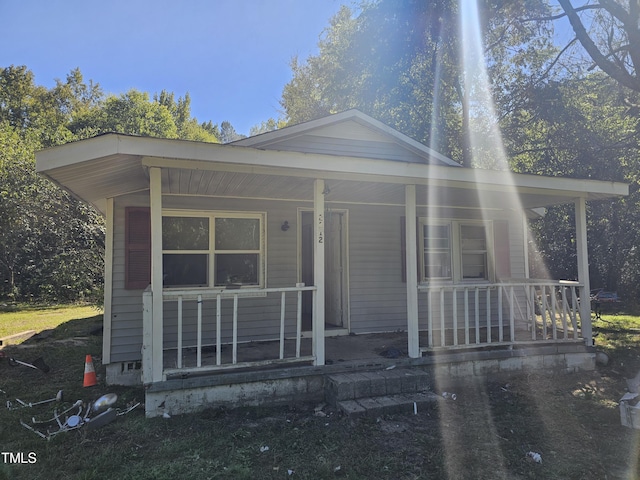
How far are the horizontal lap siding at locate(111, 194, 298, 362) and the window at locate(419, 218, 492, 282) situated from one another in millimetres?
2319

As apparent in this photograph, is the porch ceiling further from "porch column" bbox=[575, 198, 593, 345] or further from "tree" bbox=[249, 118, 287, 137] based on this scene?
"tree" bbox=[249, 118, 287, 137]

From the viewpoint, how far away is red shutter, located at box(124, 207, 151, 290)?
5413mm

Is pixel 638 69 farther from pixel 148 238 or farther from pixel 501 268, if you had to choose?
pixel 148 238

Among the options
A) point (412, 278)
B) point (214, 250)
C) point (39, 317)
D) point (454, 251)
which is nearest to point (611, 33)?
point (454, 251)

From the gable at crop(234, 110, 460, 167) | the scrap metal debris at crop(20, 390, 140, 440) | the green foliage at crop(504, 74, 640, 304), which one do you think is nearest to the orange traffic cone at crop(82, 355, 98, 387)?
the scrap metal debris at crop(20, 390, 140, 440)

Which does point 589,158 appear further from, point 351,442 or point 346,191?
point 351,442

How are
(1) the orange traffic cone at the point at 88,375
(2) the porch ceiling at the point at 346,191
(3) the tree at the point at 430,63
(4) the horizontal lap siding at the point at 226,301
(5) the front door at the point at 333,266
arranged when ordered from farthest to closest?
(3) the tree at the point at 430,63 < (5) the front door at the point at 333,266 < (4) the horizontal lap siding at the point at 226,301 < (1) the orange traffic cone at the point at 88,375 < (2) the porch ceiling at the point at 346,191

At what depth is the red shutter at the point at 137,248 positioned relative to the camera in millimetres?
5413

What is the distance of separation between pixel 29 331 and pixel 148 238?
4885mm

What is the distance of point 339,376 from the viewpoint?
14.2ft

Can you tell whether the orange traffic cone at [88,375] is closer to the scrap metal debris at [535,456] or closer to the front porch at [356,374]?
the front porch at [356,374]

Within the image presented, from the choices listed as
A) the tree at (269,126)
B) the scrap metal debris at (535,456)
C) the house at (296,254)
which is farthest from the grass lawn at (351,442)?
the tree at (269,126)

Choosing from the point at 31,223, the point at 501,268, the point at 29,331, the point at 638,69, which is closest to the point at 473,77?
the point at 638,69

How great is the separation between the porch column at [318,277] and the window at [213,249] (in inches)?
69.2
